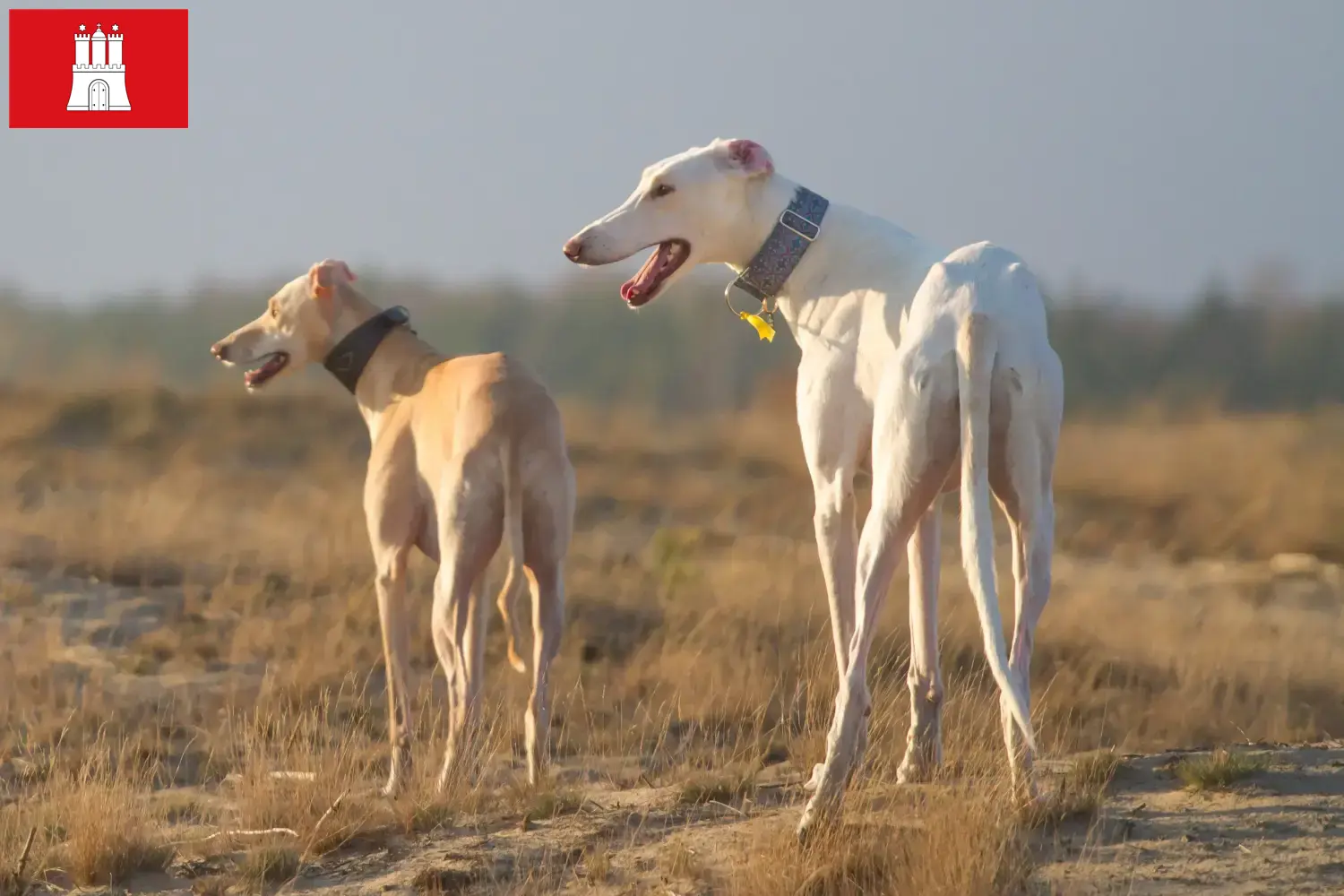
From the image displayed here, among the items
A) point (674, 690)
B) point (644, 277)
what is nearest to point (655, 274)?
point (644, 277)

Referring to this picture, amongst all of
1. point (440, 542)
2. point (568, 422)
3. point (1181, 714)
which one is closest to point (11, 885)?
point (440, 542)

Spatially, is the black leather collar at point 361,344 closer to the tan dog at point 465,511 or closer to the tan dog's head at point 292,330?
the tan dog's head at point 292,330

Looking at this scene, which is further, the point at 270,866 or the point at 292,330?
the point at 292,330

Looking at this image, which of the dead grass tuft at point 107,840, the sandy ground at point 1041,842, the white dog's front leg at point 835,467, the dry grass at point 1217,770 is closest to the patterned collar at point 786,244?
the white dog's front leg at point 835,467

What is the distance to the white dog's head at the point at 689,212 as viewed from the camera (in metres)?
6.40

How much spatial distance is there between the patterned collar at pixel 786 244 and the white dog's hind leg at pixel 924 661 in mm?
1074

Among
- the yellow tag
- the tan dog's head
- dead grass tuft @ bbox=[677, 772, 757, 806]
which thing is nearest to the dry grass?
dead grass tuft @ bbox=[677, 772, 757, 806]

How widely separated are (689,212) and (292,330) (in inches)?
139

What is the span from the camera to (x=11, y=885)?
19.8 ft

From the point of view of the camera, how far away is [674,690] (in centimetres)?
1116

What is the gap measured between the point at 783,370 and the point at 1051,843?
1511 cm

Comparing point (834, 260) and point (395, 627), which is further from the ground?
point (834, 260)

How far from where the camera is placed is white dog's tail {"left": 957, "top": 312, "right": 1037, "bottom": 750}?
504cm

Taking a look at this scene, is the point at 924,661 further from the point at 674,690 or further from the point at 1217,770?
the point at 674,690
